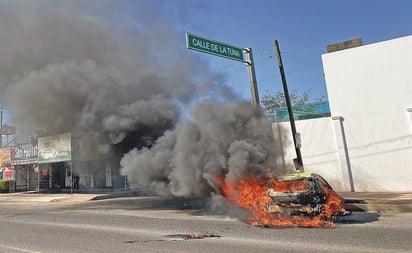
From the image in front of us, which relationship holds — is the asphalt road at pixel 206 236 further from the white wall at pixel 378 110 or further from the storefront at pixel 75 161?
the storefront at pixel 75 161

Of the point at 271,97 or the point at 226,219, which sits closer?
the point at 226,219

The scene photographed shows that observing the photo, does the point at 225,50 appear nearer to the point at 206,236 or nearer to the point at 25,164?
the point at 206,236

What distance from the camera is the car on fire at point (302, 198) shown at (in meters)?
8.19

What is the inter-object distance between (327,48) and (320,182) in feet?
32.1

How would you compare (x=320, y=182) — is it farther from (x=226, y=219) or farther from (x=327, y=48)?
(x=327, y=48)

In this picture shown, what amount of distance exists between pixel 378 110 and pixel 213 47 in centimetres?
729

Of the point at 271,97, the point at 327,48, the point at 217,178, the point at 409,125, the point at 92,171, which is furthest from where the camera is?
the point at 271,97

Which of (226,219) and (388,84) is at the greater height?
(388,84)

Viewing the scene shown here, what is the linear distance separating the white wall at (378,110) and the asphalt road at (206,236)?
432 cm

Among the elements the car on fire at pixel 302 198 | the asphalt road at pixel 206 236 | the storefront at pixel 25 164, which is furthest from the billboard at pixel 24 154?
the car on fire at pixel 302 198

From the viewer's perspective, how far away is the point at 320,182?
8711 millimetres

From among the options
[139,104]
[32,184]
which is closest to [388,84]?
[139,104]

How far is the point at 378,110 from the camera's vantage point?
13742mm

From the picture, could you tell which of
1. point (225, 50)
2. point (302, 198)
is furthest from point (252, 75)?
point (302, 198)
